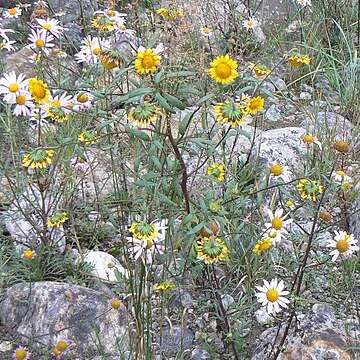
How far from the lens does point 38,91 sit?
2.00m

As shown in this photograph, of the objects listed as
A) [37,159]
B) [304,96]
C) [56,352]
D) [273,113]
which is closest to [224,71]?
[37,159]

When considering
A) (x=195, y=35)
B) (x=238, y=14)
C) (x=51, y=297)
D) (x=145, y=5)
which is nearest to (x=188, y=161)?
(x=51, y=297)

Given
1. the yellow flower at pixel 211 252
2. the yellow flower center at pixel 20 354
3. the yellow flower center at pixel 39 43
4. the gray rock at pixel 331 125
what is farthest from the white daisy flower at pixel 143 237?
the gray rock at pixel 331 125

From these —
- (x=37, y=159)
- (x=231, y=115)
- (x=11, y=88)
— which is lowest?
(x=37, y=159)

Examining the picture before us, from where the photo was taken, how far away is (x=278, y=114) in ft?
11.9

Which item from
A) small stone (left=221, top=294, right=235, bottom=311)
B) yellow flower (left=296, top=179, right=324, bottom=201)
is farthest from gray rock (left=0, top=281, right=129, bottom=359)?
yellow flower (left=296, top=179, right=324, bottom=201)

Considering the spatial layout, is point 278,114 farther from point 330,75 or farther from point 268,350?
point 268,350

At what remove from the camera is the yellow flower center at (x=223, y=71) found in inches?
69.7

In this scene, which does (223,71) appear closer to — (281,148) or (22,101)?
(22,101)

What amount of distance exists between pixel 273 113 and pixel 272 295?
195 cm

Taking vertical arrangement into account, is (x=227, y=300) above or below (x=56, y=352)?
above

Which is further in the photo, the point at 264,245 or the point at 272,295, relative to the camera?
the point at 264,245

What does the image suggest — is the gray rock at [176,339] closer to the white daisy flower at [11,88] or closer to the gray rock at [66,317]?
the gray rock at [66,317]

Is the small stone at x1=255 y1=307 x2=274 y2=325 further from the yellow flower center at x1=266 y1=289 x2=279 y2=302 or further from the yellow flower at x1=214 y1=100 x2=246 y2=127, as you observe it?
the yellow flower at x1=214 y1=100 x2=246 y2=127
